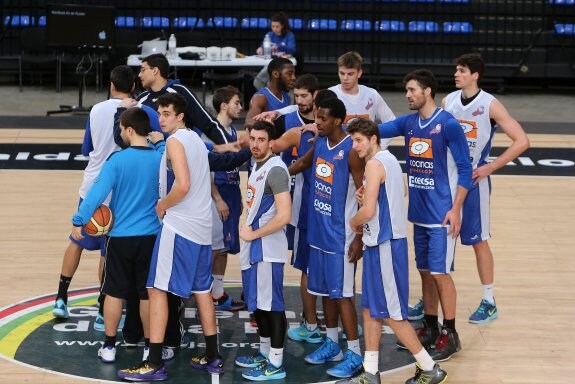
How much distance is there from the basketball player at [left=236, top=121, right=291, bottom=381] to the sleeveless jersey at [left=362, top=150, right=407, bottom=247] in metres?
0.49

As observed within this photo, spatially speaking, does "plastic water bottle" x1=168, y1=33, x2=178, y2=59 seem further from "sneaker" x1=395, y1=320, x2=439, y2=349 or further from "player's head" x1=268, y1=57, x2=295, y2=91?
"sneaker" x1=395, y1=320, x2=439, y2=349

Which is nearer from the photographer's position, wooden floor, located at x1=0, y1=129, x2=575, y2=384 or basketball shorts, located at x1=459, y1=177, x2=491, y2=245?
wooden floor, located at x1=0, y1=129, x2=575, y2=384

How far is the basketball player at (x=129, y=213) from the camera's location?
606cm

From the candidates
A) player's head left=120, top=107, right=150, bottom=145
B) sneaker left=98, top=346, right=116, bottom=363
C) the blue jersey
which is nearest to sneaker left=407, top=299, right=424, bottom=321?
the blue jersey

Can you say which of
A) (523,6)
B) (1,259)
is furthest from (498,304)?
(523,6)

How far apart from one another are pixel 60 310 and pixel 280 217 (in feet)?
5.98

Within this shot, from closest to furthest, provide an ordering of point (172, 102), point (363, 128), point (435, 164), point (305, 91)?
point (363, 128) → point (172, 102) → point (435, 164) → point (305, 91)

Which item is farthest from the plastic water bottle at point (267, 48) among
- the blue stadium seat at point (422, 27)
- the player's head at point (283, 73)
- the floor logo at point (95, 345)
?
the floor logo at point (95, 345)

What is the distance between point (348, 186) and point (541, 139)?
7569mm

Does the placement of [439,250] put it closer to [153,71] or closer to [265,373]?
[265,373]

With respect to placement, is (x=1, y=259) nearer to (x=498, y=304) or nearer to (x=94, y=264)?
(x=94, y=264)

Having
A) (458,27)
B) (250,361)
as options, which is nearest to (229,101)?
(250,361)

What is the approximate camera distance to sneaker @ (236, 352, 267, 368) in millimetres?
6250

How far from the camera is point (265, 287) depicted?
6141mm
